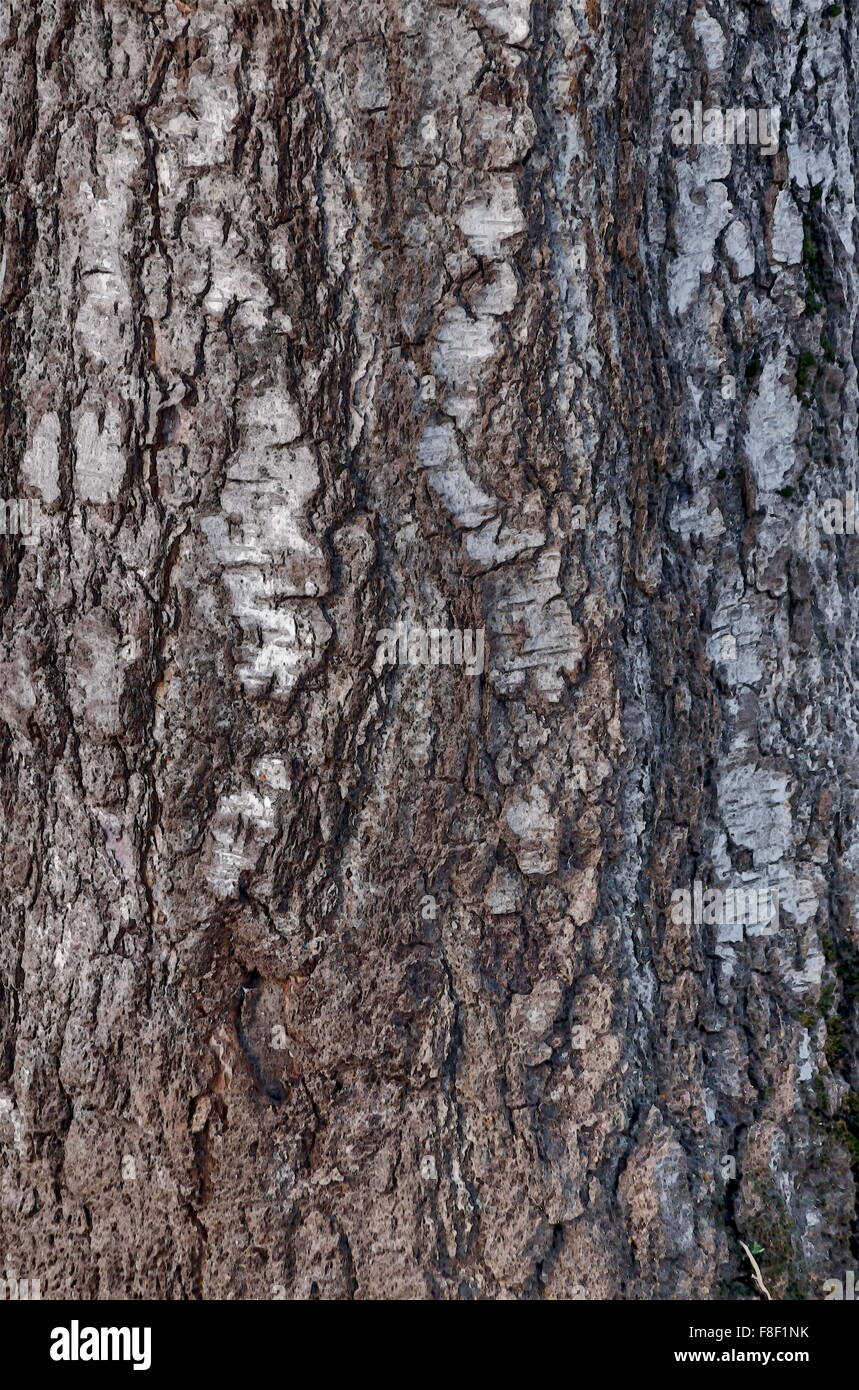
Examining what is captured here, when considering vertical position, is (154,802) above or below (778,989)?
above

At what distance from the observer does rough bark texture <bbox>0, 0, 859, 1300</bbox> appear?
5.84 feet

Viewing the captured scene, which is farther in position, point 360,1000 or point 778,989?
point 778,989

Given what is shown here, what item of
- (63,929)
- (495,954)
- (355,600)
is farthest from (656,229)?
(63,929)

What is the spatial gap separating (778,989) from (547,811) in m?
0.60

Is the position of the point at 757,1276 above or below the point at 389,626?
below

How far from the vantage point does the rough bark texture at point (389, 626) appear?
178 centimetres

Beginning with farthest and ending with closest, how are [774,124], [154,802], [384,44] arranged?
[774,124] < [154,802] < [384,44]

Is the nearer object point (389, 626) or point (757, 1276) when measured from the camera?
point (389, 626)

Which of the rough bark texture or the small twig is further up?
the rough bark texture

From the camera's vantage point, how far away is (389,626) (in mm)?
1842

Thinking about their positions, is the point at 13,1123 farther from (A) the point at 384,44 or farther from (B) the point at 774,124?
(B) the point at 774,124

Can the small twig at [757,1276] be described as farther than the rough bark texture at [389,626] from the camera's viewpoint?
Yes

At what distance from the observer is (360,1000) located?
6.20 feet

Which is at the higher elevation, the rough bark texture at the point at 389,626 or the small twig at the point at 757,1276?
the rough bark texture at the point at 389,626
